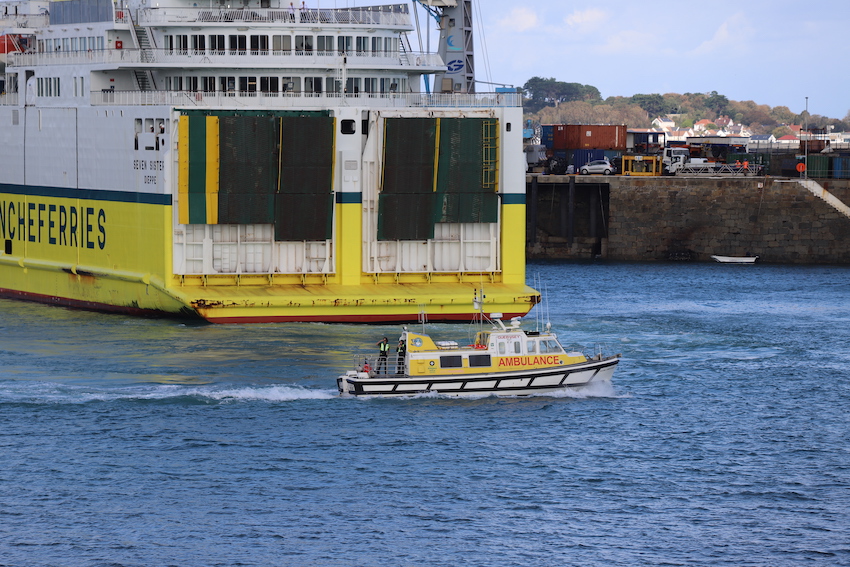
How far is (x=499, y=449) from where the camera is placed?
3553 centimetres

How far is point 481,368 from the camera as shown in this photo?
3944 cm

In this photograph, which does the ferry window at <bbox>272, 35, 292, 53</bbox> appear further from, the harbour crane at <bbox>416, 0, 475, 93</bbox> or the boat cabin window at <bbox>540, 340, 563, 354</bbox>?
the harbour crane at <bbox>416, 0, 475, 93</bbox>

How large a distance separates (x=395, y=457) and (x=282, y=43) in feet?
71.8

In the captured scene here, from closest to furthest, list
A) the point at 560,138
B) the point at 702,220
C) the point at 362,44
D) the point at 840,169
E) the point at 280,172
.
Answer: the point at 280,172 < the point at 362,44 < the point at 702,220 < the point at 840,169 < the point at 560,138

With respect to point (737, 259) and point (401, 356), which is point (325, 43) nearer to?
point (401, 356)

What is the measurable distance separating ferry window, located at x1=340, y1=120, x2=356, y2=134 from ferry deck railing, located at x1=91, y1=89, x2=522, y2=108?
1062mm

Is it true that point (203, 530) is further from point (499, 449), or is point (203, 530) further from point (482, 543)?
point (499, 449)

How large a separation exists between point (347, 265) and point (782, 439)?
18.3 meters

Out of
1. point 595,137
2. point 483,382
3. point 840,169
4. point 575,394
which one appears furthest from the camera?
point 595,137

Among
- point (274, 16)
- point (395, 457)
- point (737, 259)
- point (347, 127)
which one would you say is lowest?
point (395, 457)

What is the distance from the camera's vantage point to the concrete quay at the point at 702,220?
77.4 metres

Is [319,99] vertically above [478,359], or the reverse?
[319,99]

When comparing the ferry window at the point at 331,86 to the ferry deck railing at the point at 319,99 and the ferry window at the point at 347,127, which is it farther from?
the ferry window at the point at 347,127

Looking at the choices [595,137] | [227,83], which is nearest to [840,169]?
[595,137]
